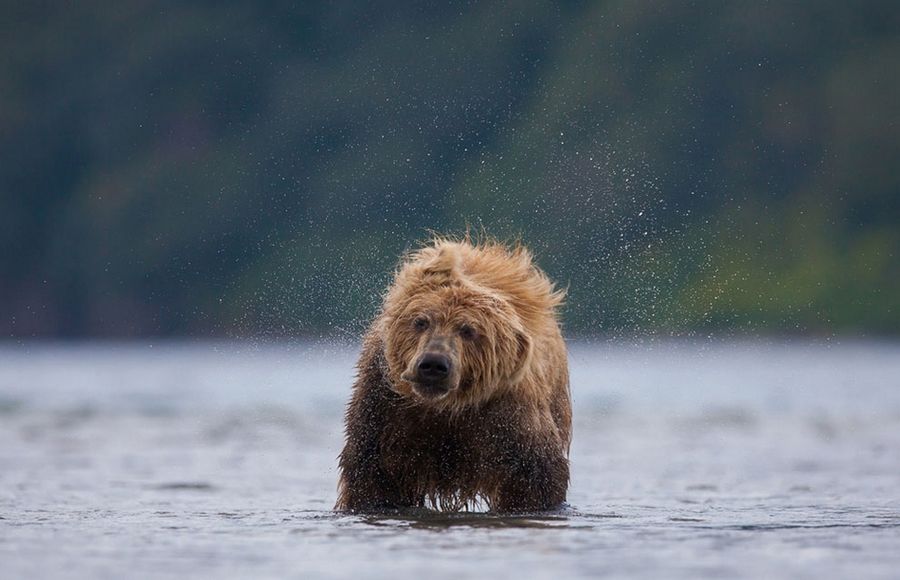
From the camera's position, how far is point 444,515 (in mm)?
10578

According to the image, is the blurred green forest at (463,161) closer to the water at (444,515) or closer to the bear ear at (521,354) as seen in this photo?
the water at (444,515)

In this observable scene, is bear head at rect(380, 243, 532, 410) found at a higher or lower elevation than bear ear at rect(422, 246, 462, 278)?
lower

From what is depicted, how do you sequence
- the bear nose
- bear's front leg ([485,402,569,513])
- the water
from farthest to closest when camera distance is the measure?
bear's front leg ([485,402,569,513])
the bear nose
the water

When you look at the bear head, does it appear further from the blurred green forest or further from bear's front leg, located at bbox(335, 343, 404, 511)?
the blurred green forest

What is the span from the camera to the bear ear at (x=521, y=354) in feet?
34.0

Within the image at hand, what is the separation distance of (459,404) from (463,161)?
56.8m

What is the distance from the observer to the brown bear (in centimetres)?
1020

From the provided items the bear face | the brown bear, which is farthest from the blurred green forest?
the bear face

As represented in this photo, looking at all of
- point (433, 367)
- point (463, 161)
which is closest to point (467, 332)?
point (433, 367)

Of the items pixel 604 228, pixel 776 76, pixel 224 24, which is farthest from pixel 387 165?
pixel 224 24

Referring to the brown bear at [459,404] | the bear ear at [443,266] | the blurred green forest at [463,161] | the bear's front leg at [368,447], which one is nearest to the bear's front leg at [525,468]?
the brown bear at [459,404]

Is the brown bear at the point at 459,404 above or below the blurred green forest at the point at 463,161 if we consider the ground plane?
below

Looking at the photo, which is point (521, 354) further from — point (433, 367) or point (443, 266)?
point (433, 367)

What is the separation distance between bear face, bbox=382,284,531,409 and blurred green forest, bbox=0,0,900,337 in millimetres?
52071
